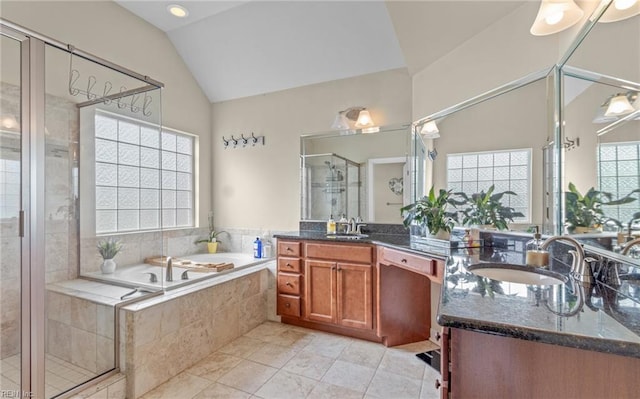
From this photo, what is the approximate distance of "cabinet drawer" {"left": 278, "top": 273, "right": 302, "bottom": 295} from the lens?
8.85 ft

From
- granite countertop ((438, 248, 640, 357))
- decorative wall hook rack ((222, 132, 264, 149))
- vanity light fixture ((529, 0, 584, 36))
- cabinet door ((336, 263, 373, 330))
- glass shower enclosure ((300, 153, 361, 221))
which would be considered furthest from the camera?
decorative wall hook rack ((222, 132, 264, 149))

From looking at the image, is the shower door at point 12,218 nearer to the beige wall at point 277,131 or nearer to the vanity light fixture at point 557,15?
the beige wall at point 277,131

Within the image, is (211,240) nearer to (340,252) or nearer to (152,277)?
(152,277)

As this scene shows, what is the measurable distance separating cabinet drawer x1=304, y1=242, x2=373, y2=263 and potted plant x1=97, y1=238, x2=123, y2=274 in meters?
1.71

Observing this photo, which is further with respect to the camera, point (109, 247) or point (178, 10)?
point (178, 10)

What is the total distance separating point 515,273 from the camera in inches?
55.1

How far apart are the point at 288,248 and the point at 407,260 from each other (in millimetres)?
1134

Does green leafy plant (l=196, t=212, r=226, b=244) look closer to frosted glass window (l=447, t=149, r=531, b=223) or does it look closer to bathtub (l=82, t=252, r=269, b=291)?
bathtub (l=82, t=252, r=269, b=291)

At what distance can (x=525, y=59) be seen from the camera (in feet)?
5.94

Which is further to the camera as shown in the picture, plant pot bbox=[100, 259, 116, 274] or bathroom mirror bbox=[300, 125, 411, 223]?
bathroom mirror bbox=[300, 125, 411, 223]

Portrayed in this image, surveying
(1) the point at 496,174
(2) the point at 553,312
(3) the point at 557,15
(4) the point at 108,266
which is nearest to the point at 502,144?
(1) the point at 496,174

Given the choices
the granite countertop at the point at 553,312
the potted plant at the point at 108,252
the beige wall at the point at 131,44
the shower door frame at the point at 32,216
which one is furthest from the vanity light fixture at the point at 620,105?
the beige wall at the point at 131,44

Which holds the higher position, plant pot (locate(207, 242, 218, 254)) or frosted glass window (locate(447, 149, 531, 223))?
frosted glass window (locate(447, 149, 531, 223))

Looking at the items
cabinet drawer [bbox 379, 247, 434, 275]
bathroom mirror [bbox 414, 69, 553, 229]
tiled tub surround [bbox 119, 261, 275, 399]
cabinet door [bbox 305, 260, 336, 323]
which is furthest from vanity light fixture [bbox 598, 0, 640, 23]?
tiled tub surround [bbox 119, 261, 275, 399]
